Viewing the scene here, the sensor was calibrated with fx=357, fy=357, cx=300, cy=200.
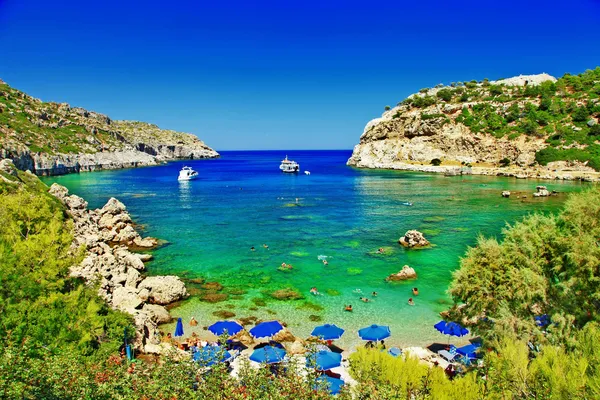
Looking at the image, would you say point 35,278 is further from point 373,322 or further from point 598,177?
point 598,177

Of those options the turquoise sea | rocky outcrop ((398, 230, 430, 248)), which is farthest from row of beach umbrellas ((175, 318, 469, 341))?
rocky outcrop ((398, 230, 430, 248))

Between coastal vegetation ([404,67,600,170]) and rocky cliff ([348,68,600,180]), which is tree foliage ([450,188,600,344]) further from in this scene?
coastal vegetation ([404,67,600,170])

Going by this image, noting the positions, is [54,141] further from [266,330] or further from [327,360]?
[327,360]

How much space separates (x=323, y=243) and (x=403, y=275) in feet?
36.4

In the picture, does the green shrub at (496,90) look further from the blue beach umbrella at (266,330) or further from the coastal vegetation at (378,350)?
the blue beach umbrella at (266,330)

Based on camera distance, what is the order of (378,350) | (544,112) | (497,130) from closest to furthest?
(378,350) → (544,112) → (497,130)

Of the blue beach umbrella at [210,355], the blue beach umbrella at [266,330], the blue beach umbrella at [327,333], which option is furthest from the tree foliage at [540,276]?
the blue beach umbrella at [210,355]

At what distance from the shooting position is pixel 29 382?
7488 millimetres

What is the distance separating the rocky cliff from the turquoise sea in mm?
18632

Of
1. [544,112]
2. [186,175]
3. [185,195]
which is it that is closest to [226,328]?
[185,195]

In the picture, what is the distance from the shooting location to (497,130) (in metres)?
103

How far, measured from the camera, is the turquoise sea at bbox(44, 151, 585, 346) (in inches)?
873

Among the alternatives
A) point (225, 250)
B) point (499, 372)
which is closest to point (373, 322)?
point (499, 372)

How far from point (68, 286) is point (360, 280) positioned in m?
18.5
